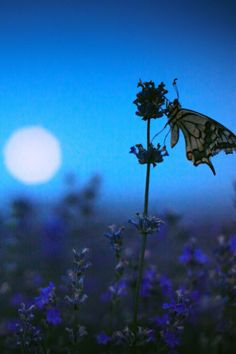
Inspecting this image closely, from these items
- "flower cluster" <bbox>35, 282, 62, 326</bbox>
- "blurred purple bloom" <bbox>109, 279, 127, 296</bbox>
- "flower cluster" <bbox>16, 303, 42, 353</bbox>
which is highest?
"blurred purple bloom" <bbox>109, 279, 127, 296</bbox>

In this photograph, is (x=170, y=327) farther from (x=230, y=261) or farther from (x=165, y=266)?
(x=165, y=266)

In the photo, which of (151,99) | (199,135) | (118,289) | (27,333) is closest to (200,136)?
(199,135)

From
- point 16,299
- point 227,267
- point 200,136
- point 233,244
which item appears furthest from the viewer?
point 16,299

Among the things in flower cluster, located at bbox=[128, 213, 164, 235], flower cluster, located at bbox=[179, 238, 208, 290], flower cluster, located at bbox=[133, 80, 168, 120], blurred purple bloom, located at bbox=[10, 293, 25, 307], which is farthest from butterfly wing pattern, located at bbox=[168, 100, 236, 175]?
blurred purple bloom, located at bbox=[10, 293, 25, 307]

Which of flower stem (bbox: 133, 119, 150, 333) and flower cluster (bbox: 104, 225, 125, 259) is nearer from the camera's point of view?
flower stem (bbox: 133, 119, 150, 333)

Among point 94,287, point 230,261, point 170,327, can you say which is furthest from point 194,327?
point 94,287

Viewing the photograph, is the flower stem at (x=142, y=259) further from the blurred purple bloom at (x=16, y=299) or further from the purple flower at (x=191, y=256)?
the blurred purple bloom at (x=16, y=299)

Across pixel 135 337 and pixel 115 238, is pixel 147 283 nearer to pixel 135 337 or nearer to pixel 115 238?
pixel 115 238

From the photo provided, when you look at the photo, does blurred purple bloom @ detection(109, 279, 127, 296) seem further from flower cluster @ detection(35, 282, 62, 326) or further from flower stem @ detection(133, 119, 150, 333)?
flower stem @ detection(133, 119, 150, 333)
